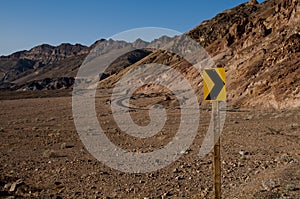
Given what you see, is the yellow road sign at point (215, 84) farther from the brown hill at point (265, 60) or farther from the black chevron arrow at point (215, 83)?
the brown hill at point (265, 60)

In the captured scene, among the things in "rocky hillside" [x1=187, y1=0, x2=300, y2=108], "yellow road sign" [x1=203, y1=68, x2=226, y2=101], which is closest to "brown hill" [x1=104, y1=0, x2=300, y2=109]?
"rocky hillside" [x1=187, y1=0, x2=300, y2=108]

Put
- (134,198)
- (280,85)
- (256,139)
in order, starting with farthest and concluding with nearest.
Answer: (280,85) < (256,139) < (134,198)

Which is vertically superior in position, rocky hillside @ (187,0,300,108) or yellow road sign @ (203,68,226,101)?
rocky hillside @ (187,0,300,108)

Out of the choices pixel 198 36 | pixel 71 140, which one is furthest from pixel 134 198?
pixel 198 36

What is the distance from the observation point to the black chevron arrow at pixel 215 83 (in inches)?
185

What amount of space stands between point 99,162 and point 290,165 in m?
5.62

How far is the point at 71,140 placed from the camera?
1534cm

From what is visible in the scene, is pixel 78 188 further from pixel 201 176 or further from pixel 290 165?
pixel 290 165

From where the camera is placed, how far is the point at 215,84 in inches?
186

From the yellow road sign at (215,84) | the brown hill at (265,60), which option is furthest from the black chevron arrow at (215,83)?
the brown hill at (265,60)

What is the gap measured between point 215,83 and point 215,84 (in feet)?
0.05

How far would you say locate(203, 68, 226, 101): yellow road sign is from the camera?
4.70 meters

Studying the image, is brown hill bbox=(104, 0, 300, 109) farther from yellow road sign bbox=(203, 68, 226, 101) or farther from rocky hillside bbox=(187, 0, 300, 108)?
yellow road sign bbox=(203, 68, 226, 101)

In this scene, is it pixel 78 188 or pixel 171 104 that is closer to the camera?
pixel 78 188
